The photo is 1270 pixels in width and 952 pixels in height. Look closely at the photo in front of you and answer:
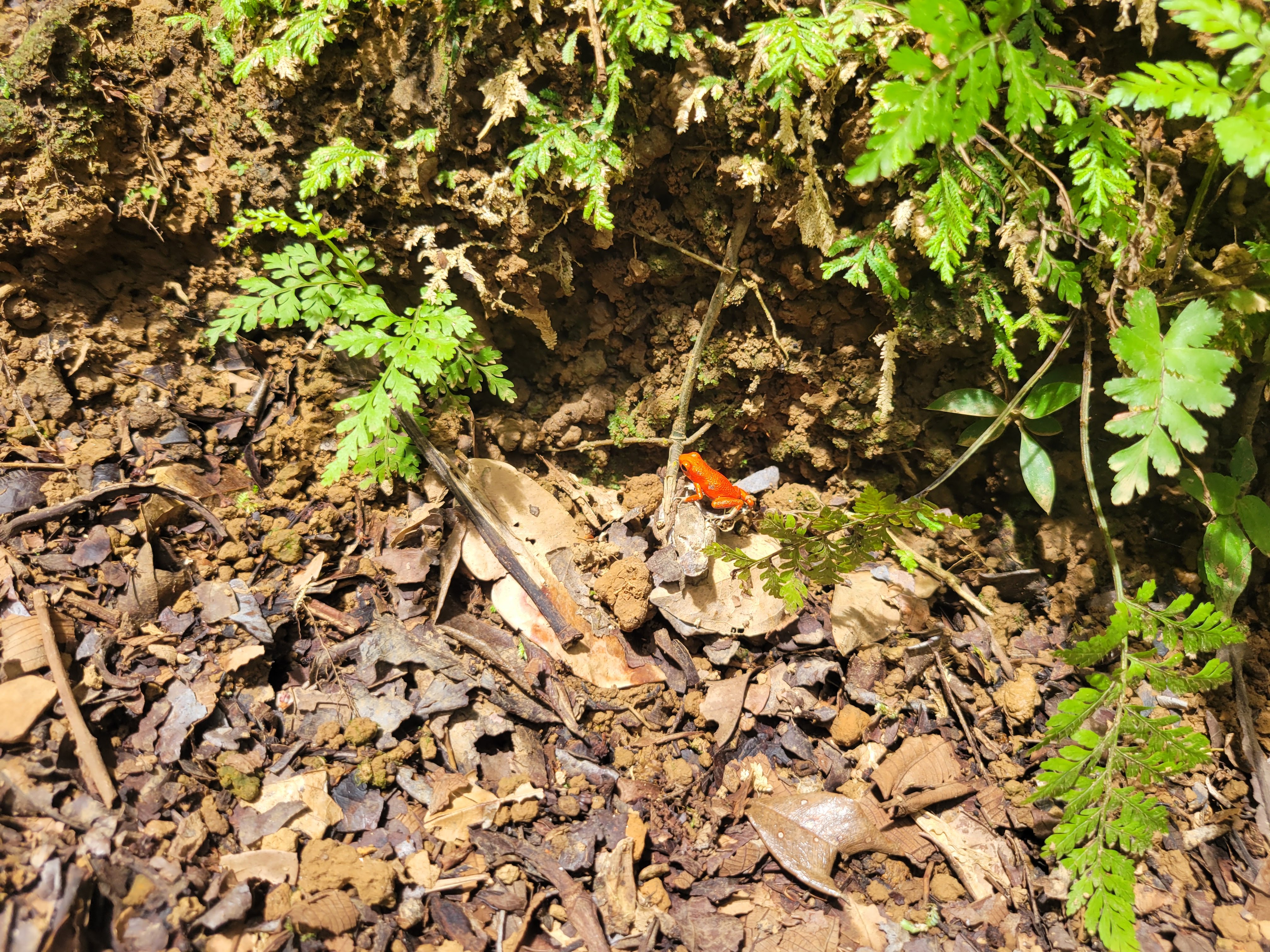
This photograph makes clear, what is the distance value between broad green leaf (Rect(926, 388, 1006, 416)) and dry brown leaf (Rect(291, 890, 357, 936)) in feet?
9.68

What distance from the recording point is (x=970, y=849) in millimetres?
2699

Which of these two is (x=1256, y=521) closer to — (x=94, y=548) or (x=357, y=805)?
(x=357, y=805)

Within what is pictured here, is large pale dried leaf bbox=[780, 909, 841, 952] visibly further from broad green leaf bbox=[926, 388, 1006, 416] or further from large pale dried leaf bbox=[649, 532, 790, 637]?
broad green leaf bbox=[926, 388, 1006, 416]

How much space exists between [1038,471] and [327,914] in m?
3.18

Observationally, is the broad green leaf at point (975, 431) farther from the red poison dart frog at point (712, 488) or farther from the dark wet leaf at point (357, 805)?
the dark wet leaf at point (357, 805)

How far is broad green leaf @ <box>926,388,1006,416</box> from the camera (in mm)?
3027

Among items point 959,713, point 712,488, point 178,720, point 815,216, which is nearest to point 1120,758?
point 959,713

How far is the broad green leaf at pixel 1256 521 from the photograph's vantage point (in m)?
2.72

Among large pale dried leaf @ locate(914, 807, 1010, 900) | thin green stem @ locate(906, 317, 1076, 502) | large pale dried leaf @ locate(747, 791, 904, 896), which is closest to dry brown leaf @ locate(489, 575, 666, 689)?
large pale dried leaf @ locate(747, 791, 904, 896)

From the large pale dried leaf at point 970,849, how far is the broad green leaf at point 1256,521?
1573 mm

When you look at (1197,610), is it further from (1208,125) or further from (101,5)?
(101,5)

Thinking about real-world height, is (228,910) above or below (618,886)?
above

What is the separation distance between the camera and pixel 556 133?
9.12ft

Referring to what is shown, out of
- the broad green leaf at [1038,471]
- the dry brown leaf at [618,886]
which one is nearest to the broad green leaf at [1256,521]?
the broad green leaf at [1038,471]
